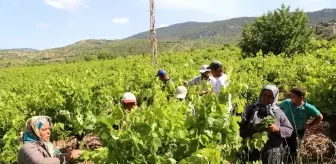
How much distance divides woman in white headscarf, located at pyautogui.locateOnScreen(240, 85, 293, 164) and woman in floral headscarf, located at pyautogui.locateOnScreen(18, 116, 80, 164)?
1719mm

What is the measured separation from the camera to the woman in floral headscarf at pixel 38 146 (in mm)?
3219

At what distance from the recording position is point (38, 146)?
10.8ft

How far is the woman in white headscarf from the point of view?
390 centimetres

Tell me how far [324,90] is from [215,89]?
213 cm

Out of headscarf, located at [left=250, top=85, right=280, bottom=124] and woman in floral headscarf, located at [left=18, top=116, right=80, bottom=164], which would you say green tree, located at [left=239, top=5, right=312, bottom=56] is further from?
woman in floral headscarf, located at [left=18, top=116, right=80, bottom=164]

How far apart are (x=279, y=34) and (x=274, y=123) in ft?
88.4

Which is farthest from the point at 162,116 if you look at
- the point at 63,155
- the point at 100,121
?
the point at 63,155

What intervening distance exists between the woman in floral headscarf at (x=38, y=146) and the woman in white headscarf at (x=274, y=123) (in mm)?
1719

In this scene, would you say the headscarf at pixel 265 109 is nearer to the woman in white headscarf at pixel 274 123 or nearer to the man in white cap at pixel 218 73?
the woman in white headscarf at pixel 274 123

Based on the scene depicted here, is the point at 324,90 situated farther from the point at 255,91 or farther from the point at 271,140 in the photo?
the point at 255,91

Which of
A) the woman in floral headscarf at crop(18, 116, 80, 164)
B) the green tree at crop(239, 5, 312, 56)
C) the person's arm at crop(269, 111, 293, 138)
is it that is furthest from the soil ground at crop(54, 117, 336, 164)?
the green tree at crop(239, 5, 312, 56)

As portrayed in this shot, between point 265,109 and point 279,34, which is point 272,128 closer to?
point 265,109

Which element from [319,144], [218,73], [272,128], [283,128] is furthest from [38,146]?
[319,144]

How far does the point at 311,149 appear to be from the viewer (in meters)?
6.35
